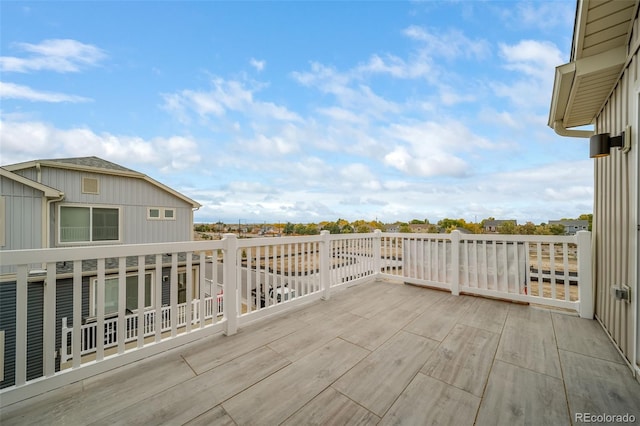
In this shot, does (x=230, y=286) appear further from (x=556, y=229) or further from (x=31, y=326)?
(x=31, y=326)

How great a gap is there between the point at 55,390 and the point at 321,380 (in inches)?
65.1

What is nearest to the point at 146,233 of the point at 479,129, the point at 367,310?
the point at 367,310

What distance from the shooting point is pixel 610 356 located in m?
1.91

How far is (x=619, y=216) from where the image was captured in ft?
6.79

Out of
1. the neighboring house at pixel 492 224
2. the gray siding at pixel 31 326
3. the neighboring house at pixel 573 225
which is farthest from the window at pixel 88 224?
the neighboring house at pixel 573 225

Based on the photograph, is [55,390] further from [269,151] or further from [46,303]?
[269,151]

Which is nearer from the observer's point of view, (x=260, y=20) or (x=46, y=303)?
(x=46, y=303)

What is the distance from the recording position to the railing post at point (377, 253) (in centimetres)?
437

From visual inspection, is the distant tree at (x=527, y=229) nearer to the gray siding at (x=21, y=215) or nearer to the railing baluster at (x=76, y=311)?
the railing baluster at (x=76, y=311)

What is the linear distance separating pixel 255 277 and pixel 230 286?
0.67 meters

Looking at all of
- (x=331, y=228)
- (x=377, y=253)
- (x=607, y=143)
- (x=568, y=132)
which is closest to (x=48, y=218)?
(x=331, y=228)

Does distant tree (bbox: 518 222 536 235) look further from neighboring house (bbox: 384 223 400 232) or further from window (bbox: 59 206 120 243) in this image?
window (bbox: 59 206 120 243)

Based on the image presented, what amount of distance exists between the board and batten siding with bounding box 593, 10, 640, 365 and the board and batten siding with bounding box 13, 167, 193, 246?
9.14 meters

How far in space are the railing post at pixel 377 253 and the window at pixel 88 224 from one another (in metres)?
6.91
